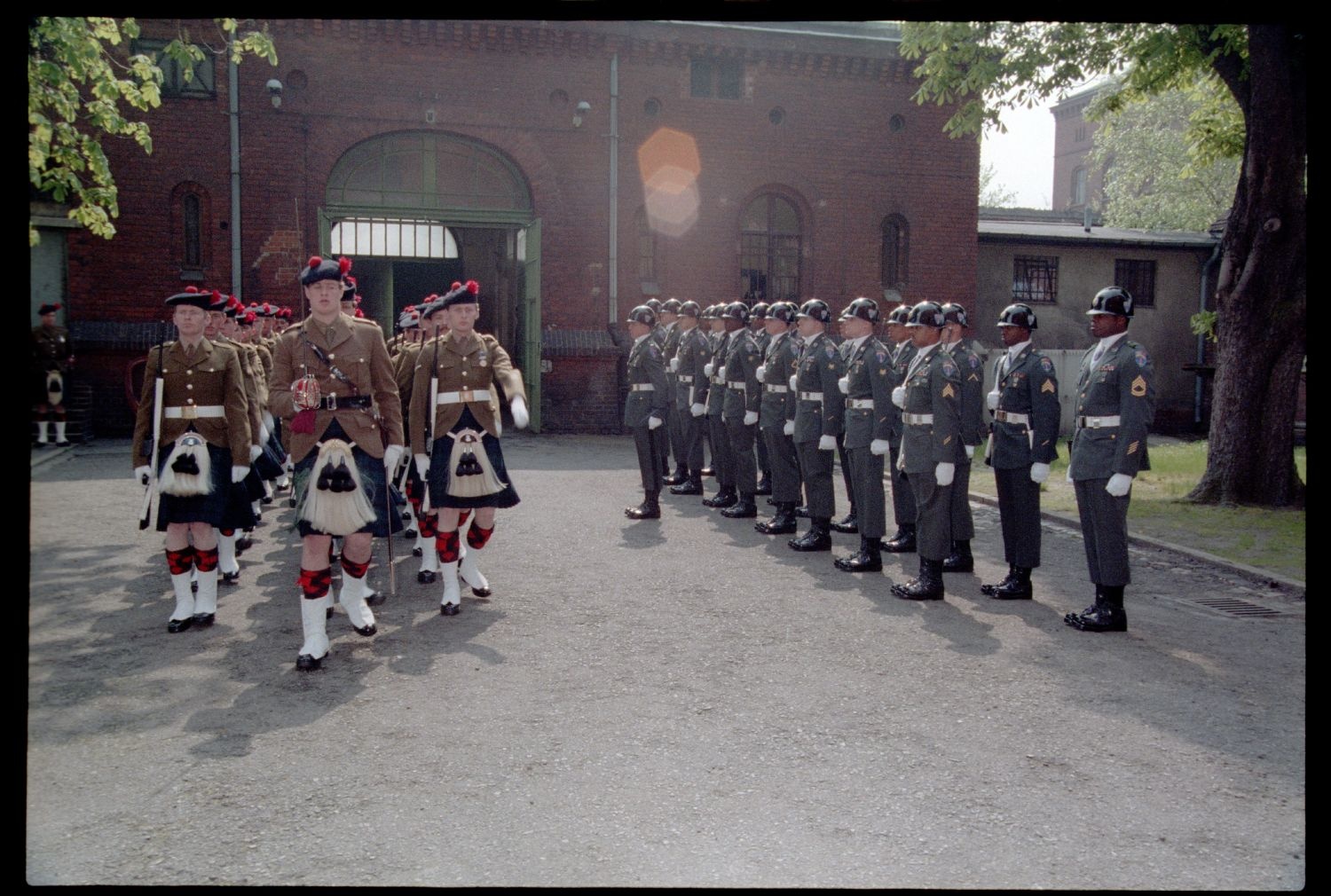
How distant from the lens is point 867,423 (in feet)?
30.0

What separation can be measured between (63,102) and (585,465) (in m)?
8.11

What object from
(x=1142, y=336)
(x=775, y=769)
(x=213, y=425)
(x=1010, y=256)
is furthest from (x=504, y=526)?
(x=1142, y=336)

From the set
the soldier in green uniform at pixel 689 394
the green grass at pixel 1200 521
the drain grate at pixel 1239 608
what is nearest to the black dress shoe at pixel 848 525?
the soldier in green uniform at pixel 689 394

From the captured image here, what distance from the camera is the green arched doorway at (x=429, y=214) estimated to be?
65.9ft

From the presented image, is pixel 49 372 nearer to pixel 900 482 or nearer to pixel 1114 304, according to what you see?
pixel 900 482

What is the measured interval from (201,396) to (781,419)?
537 centimetres

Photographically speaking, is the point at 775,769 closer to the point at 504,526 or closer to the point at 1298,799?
the point at 1298,799

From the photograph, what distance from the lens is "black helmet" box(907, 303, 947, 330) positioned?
326 inches

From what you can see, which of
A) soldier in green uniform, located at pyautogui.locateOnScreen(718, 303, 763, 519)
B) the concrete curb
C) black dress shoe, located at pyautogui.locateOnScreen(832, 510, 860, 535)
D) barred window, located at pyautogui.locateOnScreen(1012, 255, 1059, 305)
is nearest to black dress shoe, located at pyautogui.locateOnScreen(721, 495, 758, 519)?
soldier in green uniform, located at pyautogui.locateOnScreen(718, 303, 763, 519)

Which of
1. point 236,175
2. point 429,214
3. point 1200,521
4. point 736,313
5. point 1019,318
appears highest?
point 236,175

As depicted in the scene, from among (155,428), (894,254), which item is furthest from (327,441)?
(894,254)

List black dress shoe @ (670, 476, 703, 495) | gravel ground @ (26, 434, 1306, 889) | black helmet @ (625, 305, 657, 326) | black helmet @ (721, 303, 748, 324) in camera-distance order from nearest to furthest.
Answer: gravel ground @ (26, 434, 1306, 889) → black helmet @ (721, 303, 748, 324) → black helmet @ (625, 305, 657, 326) → black dress shoe @ (670, 476, 703, 495)

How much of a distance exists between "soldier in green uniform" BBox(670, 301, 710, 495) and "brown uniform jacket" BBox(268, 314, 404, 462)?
20.1 feet

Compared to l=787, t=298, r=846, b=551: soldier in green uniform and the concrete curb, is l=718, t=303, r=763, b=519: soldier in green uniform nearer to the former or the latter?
l=787, t=298, r=846, b=551: soldier in green uniform
